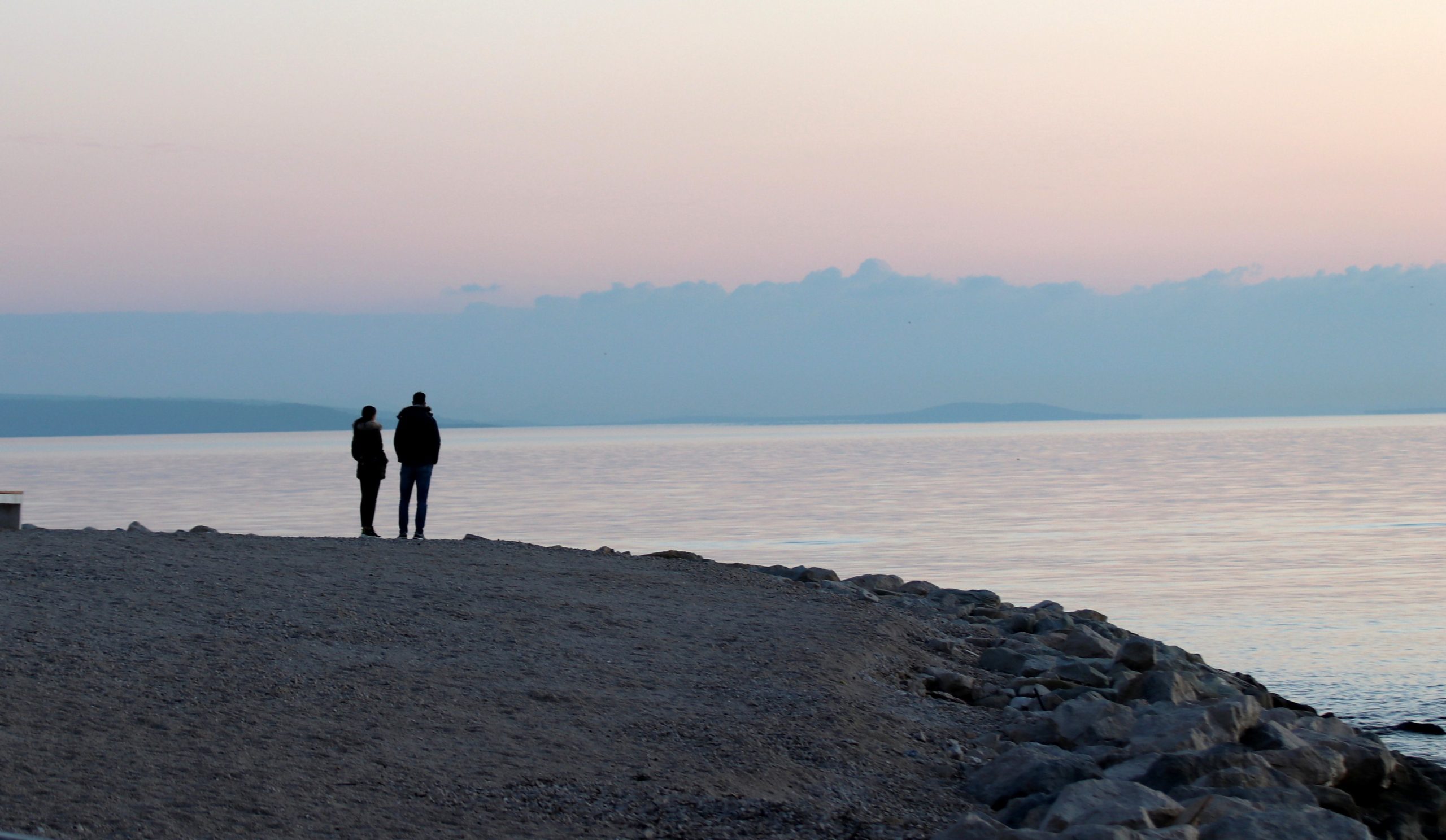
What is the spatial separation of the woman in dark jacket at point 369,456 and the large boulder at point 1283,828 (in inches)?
482

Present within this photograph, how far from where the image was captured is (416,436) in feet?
55.3

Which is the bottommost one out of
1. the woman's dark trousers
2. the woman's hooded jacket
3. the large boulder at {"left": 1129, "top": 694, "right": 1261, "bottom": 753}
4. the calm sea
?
the calm sea

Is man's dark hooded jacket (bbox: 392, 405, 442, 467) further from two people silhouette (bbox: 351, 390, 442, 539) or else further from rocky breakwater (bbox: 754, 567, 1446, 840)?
rocky breakwater (bbox: 754, 567, 1446, 840)

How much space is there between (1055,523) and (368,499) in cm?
2055

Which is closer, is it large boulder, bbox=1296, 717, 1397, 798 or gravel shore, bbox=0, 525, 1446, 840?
gravel shore, bbox=0, 525, 1446, 840

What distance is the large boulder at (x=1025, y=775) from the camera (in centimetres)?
816

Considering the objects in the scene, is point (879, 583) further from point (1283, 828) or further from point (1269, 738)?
point (1283, 828)

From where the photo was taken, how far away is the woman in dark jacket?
17.2m

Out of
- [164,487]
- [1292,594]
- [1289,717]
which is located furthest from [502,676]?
[164,487]

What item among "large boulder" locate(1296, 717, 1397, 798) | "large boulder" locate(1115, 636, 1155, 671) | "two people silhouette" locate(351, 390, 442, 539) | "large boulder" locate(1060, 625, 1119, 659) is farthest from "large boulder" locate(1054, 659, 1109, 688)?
"two people silhouette" locate(351, 390, 442, 539)

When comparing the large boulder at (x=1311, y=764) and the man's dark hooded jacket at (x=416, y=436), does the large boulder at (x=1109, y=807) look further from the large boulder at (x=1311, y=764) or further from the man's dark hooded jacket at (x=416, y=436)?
the man's dark hooded jacket at (x=416, y=436)

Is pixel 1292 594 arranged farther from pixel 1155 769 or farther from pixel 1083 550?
pixel 1155 769

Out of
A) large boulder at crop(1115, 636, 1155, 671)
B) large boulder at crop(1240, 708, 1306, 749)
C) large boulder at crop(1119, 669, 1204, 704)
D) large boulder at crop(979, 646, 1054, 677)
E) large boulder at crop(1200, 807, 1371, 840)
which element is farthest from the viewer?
large boulder at crop(1115, 636, 1155, 671)

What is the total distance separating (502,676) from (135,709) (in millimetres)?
2490
